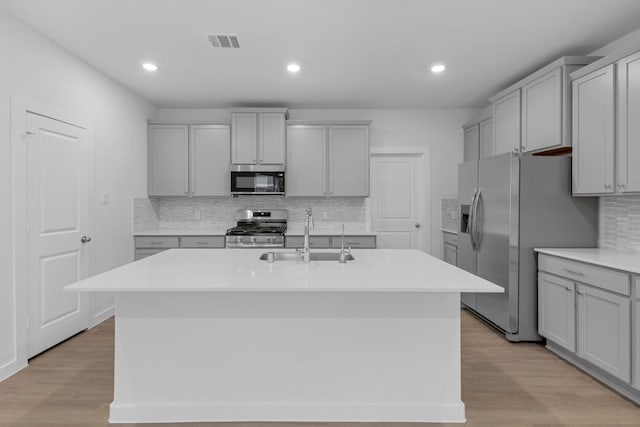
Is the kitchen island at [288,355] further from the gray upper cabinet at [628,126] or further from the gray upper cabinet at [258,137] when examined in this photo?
the gray upper cabinet at [258,137]

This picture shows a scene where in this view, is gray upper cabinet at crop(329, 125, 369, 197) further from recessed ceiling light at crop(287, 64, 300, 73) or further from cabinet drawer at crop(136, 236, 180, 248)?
cabinet drawer at crop(136, 236, 180, 248)

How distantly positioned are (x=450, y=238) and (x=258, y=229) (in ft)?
8.34

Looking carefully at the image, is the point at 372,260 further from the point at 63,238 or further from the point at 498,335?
the point at 63,238

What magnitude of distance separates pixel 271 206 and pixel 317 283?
355cm

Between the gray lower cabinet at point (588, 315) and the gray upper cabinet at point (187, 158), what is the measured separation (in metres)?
3.85

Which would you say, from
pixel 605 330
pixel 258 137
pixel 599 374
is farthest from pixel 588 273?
pixel 258 137

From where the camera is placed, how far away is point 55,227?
3309mm

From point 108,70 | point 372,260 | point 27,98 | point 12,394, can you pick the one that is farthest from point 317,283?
point 108,70

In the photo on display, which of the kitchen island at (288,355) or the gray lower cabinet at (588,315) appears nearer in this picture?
the kitchen island at (288,355)

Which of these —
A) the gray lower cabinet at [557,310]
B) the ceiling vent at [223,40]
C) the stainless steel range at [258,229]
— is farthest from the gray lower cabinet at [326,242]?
the ceiling vent at [223,40]

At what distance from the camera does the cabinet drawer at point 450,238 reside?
4.84m

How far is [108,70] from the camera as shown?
3934 millimetres

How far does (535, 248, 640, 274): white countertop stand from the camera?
8.08 ft

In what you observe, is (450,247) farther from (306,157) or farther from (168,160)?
(168,160)
